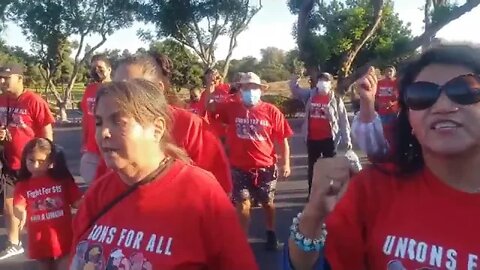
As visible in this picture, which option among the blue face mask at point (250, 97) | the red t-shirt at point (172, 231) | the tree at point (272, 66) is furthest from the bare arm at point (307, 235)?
the tree at point (272, 66)

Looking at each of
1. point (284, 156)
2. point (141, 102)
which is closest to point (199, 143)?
point (141, 102)

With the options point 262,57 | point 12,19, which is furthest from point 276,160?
point 262,57

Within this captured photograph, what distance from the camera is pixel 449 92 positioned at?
2016mm

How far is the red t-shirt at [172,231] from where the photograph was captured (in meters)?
2.30

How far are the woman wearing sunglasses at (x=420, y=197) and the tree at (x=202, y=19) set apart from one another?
92.7ft

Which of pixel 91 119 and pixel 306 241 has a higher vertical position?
pixel 91 119

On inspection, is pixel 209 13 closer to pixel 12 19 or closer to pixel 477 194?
pixel 12 19

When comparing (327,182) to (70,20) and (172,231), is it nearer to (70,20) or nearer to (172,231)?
(172,231)

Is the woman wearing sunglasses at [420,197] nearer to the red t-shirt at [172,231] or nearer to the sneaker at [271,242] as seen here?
the red t-shirt at [172,231]

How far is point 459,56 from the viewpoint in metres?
2.09

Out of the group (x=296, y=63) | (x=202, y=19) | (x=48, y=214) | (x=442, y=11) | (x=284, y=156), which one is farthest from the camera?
(x=202, y=19)

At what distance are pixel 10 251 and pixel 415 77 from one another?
5.90 metres

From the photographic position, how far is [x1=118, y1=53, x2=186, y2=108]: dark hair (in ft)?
11.4

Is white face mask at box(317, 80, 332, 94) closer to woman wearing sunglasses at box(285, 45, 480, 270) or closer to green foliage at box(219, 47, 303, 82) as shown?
woman wearing sunglasses at box(285, 45, 480, 270)
